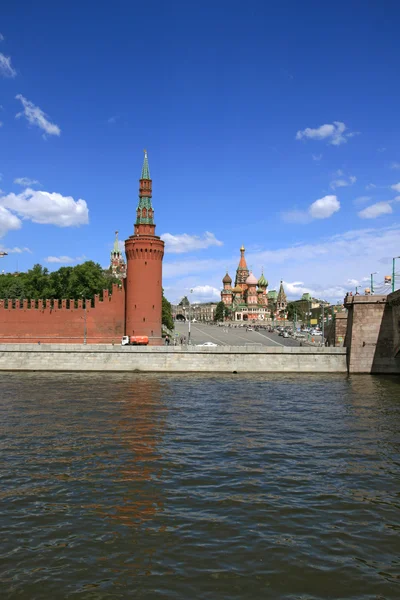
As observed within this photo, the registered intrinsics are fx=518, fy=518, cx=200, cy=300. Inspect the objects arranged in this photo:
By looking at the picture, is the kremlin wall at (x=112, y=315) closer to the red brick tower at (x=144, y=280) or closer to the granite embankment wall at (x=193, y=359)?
the red brick tower at (x=144, y=280)

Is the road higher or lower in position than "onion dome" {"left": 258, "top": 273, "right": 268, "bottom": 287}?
lower

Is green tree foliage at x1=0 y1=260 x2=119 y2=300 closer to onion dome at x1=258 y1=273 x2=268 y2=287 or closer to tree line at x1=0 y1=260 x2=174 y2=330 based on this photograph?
tree line at x1=0 y1=260 x2=174 y2=330

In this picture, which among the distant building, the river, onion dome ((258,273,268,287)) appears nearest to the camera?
the river

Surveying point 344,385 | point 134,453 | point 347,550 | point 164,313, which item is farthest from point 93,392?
point 164,313

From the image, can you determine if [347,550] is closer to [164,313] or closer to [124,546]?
[124,546]

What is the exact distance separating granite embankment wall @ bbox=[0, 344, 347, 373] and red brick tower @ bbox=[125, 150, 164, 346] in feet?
19.6

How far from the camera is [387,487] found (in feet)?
46.8

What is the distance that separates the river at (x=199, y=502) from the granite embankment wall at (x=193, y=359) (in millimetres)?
15206

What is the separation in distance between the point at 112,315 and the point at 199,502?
36274 mm

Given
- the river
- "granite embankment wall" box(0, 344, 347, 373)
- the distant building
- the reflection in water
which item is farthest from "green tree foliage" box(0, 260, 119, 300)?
the distant building

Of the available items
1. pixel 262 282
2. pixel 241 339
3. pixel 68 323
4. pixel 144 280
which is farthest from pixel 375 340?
pixel 262 282

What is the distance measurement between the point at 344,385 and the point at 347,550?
24931 mm

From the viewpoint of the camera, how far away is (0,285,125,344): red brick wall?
4778cm

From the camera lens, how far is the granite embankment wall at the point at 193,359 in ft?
135
